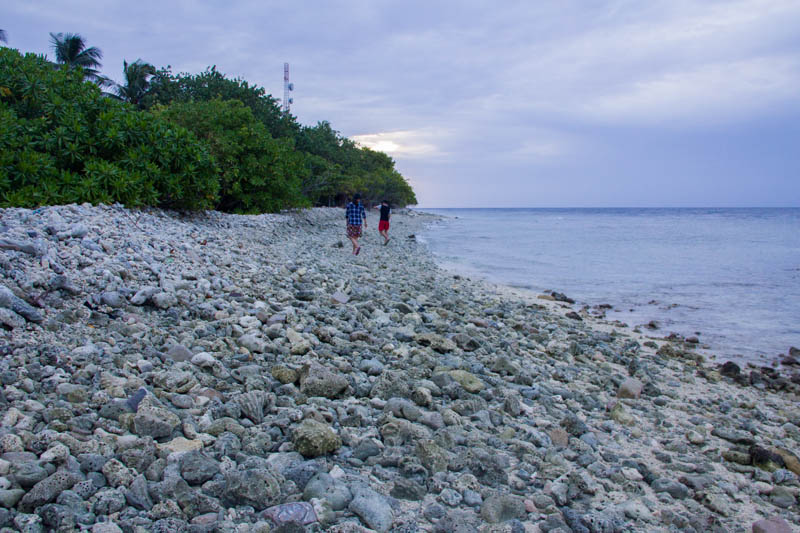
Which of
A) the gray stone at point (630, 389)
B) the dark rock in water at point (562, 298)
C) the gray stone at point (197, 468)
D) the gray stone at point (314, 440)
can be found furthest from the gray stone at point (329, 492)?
the dark rock in water at point (562, 298)

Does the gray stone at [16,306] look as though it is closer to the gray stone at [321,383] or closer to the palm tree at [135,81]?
the gray stone at [321,383]

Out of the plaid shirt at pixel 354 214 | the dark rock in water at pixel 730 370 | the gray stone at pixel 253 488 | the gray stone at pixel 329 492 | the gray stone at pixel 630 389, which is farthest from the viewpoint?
the plaid shirt at pixel 354 214

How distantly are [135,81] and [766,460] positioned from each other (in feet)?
142

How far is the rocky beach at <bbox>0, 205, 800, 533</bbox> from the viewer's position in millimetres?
2426

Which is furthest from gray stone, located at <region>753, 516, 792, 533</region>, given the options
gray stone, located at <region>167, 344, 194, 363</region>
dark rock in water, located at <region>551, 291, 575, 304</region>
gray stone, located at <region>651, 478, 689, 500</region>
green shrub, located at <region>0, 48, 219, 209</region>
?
green shrub, located at <region>0, 48, 219, 209</region>

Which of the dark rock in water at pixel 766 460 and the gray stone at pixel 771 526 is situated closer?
the gray stone at pixel 771 526

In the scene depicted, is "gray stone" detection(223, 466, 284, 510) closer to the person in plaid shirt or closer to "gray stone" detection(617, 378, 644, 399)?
"gray stone" detection(617, 378, 644, 399)

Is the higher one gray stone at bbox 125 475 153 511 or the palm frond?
the palm frond

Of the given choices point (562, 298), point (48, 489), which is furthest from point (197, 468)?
point (562, 298)

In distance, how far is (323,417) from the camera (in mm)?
3383

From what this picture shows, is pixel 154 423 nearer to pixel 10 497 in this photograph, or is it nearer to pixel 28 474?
pixel 28 474

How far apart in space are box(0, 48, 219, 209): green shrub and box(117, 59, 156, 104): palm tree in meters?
28.7

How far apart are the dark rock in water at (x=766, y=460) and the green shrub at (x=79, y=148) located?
10.4 meters

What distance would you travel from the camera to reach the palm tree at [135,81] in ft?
121
